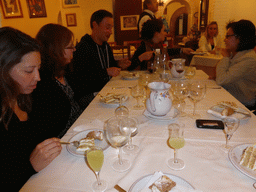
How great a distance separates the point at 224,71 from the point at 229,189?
152 centimetres

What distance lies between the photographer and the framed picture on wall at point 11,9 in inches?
182

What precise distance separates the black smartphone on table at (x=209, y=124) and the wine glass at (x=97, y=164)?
0.66m

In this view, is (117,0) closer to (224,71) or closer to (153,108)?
(224,71)

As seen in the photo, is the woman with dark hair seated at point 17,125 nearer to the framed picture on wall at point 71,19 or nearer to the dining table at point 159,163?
the dining table at point 159,163

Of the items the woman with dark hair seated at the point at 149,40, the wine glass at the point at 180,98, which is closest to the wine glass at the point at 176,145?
the wine glass at the point at 180,98

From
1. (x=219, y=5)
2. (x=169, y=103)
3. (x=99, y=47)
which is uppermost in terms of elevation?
(x=219, y=5)

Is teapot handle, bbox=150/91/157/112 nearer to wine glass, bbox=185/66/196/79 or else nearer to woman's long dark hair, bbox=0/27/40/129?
woman's long dark hair, bbox=0/27/40/129

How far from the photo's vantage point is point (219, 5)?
18.8 feet

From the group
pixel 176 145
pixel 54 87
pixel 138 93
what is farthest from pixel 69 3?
pixel 176 145

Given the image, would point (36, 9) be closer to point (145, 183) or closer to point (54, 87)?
point (54, 87)

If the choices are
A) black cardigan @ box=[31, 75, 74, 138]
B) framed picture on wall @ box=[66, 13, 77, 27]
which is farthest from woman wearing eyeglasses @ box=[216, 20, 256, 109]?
framed picture on wall @ box=[66, 13, 77, 27]

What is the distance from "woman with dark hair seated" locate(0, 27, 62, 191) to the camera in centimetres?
81

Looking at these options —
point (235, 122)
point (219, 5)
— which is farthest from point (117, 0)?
point (235, 122)

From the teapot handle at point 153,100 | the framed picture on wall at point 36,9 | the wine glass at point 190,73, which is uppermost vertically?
the framed picture on wall at point 36,9
